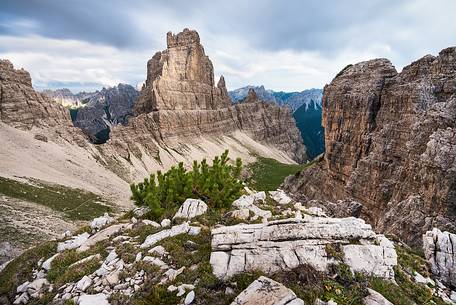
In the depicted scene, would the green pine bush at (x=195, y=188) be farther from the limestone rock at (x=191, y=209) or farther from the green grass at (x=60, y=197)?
the green grass at (x=60, y=197)

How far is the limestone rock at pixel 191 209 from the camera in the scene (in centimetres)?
2433

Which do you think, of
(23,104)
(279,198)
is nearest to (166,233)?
(279,198)

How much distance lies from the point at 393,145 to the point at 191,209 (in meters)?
47.3

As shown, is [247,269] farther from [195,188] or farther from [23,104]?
[23,104]

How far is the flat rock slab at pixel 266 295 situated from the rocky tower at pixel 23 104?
98573 millimetres

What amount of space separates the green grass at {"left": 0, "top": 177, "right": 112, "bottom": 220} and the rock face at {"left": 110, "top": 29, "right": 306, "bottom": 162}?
4336cm

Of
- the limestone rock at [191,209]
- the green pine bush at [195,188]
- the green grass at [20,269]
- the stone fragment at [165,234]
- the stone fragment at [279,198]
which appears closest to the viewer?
the green grass at [20,269]

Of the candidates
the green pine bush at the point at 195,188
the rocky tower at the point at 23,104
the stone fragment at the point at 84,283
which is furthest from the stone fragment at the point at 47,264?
the rocky tower at the point at 23,104

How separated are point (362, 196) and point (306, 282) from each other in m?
51.1

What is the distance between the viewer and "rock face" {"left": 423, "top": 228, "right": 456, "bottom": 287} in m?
18.2

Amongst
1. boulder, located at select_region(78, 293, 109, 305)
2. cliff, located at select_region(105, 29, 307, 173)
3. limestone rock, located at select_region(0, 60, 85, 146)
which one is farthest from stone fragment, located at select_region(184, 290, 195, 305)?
cliff, located at select_region(105, 29, 307, 173)

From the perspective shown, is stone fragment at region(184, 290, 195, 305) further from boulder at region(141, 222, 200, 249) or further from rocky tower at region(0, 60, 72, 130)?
rocky tower at region(0, 60, 72, 130)

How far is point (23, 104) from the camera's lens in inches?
3812

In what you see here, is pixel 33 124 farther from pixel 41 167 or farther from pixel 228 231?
pixel 228 231
